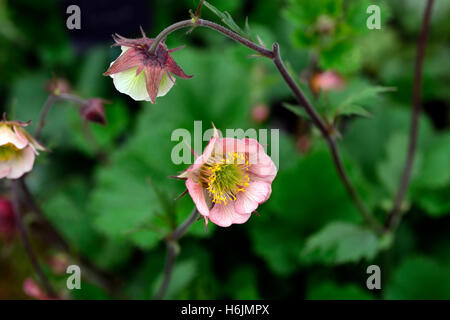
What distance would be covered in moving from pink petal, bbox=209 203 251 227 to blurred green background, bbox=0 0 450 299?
375 millimetres

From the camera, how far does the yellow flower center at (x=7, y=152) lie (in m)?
0.92

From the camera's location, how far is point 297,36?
1.24 metres

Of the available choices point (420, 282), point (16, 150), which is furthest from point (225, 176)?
point (420, 282)

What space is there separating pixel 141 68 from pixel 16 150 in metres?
0.35

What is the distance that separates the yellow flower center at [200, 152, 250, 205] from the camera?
2.76 feet

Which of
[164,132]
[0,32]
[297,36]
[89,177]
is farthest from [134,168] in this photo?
[0,32]

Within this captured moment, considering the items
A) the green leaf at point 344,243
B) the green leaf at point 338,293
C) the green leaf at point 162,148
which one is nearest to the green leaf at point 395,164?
the green leaf at point 344,243

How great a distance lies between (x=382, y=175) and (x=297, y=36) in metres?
0.51

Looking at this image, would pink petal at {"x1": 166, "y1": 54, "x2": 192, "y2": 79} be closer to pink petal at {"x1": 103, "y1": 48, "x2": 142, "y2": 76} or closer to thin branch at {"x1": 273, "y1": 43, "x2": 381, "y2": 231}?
pink petal at {"x1": 103, "y1": 48, "x2": 142, "y2": 76}

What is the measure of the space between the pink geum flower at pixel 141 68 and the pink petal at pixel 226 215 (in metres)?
0.22

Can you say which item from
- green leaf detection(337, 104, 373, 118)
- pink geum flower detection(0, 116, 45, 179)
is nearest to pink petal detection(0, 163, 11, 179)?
pink geum flower detection(0, 116, 45, 179)

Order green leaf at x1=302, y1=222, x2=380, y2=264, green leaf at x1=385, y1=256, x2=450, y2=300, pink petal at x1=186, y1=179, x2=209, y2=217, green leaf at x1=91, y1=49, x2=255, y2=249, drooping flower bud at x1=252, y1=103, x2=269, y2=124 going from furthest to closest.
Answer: drooping flower bud at x1=252, y1=103, x2=269, y2=124, green leaf at x1=91, y1=49, x2=255, y2=249, green leaf at x1=385, y1=256, x2=450, y2=300, green leaf at x1=302, y1=222, x2=380, y2=264, pink petal at x1=186, y1=179, x2=209, y2=217

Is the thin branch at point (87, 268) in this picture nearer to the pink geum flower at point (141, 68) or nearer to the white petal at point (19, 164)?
the white petal at point (19, 164)

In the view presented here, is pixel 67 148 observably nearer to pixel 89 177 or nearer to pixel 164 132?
pixel 89 177
